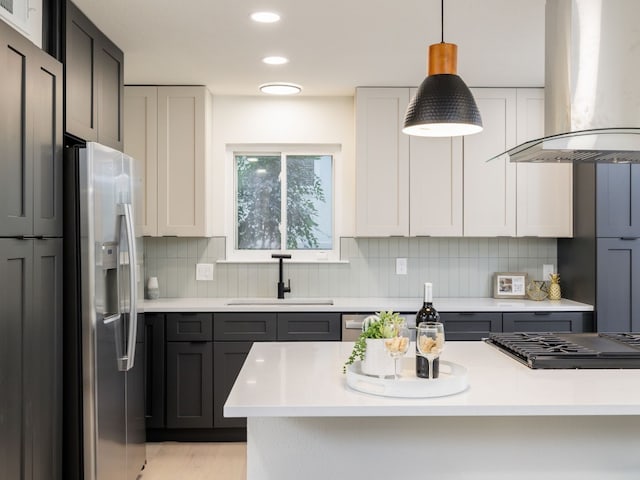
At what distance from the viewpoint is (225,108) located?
4.54 m

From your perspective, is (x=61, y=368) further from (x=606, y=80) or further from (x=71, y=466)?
(x=606, y=80)

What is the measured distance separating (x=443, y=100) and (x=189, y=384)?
276cm

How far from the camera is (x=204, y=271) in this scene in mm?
4535

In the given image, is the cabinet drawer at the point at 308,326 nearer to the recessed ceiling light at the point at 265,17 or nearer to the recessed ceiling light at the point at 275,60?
the recessed ceiling light at the point at 275,60

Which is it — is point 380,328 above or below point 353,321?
above

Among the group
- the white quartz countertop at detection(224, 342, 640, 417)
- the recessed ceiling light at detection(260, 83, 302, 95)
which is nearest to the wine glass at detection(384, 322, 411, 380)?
the white quartz countertop at detection(224, 342, 640, 417)

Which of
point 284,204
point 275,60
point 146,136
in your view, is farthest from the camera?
point 284,204

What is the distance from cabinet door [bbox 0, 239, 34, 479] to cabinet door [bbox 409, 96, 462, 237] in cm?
271

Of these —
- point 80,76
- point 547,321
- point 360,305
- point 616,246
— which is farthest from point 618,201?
point 80,76

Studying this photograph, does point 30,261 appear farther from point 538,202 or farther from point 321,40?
point 538,202

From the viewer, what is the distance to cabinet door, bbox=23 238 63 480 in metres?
2.24

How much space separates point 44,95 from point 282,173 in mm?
2388

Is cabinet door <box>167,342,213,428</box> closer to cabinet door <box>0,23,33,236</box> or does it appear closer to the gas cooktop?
cabinet door <box>0,23,33,236</box>

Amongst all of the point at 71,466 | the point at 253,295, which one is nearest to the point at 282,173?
the point at 253,295
